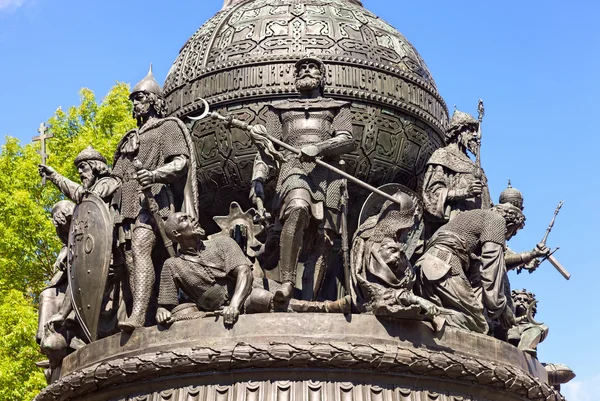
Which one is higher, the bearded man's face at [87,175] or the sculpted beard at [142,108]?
the sculpted beard at [142,108]

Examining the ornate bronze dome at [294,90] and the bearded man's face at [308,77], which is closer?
the bearded man's face at [308,77]

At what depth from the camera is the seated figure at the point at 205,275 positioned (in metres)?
10.7

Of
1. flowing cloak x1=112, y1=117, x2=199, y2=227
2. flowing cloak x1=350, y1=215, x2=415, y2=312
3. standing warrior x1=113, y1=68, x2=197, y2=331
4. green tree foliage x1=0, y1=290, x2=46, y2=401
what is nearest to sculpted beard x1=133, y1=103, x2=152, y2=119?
standing warrior x1=113, y1=68, x2=197, y2=331

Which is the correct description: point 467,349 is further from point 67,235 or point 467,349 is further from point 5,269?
point 5,269

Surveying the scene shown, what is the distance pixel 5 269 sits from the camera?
2198 cm

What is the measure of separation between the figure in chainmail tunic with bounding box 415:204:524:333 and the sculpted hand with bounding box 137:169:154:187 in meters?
3.05

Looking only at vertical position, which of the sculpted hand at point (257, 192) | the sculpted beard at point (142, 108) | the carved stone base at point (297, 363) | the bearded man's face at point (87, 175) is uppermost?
the sculpted beard at point (142, 108)

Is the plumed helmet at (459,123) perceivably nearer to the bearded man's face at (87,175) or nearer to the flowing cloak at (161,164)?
the flowing cloak at (161,164)

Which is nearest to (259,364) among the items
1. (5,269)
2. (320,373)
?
(320,373)

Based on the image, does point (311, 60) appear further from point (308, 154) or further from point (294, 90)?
point (308, 154)

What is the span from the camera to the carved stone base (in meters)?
10.0

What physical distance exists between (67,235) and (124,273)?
1.12 meters

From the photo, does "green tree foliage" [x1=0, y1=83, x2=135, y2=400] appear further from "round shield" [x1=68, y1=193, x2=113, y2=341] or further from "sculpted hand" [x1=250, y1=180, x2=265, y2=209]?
"sculpted hand" [x1=250, y1=180, x2=265, y2=209]

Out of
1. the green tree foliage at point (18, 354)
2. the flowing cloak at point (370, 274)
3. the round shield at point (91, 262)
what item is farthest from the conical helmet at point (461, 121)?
the green tree foliage at point (18, 354)
